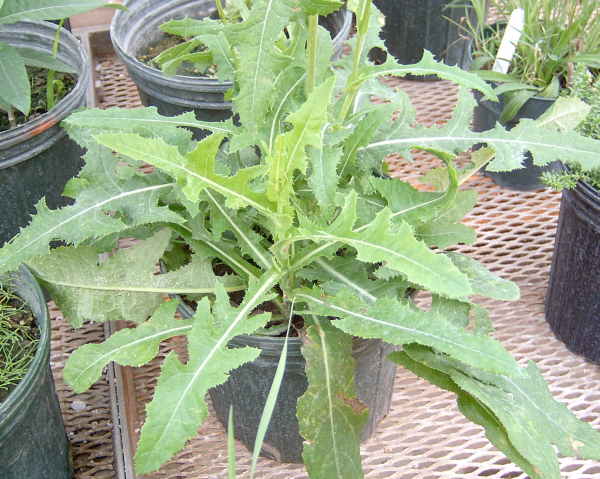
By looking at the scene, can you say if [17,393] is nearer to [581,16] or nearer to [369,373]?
[369,373]

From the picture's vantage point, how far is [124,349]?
61 centimetres

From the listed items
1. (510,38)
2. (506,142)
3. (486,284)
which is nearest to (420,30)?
(510,38)

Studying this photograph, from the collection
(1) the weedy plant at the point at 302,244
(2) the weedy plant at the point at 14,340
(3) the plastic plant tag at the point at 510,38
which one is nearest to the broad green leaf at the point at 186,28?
(1) the weedy plant at the point at 302,244

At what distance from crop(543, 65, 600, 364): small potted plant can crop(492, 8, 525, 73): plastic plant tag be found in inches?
8.0

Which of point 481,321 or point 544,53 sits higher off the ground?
point 544,53

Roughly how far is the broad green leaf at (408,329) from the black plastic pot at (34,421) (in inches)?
11.0

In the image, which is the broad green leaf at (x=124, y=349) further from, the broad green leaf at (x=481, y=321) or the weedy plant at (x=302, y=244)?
the broad green leaf at (x=481, y=321)

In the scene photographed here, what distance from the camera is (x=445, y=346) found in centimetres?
52

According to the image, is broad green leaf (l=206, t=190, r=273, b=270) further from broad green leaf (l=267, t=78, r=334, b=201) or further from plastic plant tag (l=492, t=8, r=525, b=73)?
plastic plant tag (l=492, t=8, r=525, b=73)

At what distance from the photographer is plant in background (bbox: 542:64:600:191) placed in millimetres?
728

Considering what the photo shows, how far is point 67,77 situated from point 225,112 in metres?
0.27

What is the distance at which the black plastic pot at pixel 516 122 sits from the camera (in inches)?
39.3

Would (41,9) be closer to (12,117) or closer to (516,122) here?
(12,117)

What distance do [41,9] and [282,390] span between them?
0.59 metres
